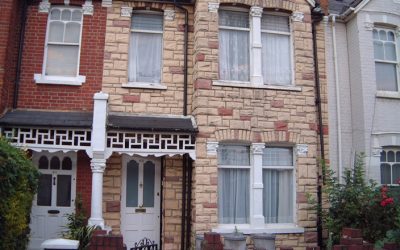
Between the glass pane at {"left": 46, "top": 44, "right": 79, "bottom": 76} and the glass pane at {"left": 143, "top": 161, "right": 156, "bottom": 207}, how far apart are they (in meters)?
2.98

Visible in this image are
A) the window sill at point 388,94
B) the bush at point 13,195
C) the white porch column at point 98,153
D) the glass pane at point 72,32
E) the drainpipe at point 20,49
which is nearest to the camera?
the bush at point 13,195

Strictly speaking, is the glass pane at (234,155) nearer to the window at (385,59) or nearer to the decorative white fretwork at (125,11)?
the decorative white fretwork at (125,11)

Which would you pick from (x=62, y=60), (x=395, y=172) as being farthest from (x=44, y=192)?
(x=395, y=172)

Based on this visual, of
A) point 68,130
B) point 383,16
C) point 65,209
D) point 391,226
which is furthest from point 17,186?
point 383,16

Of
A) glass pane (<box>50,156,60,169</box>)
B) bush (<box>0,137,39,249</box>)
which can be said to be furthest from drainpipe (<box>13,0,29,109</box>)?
bush (<box>0,137,39,249</box>)

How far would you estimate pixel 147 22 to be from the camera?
1092cm

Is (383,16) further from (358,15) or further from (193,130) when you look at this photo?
(193,130)

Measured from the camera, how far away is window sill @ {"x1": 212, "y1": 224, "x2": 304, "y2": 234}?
966 centimetres

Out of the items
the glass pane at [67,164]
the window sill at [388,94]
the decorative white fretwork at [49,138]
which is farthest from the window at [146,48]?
the window sill at [388,94]

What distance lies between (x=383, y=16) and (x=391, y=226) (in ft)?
19.3

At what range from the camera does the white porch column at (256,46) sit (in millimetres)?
10398

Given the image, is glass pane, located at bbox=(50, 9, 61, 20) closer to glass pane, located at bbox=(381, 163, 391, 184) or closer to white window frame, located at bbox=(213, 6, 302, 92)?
white window frame, located at bbox=(213, 6, 302, 92)

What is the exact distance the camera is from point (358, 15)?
11.2 m

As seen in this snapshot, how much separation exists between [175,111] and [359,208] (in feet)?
15.9
